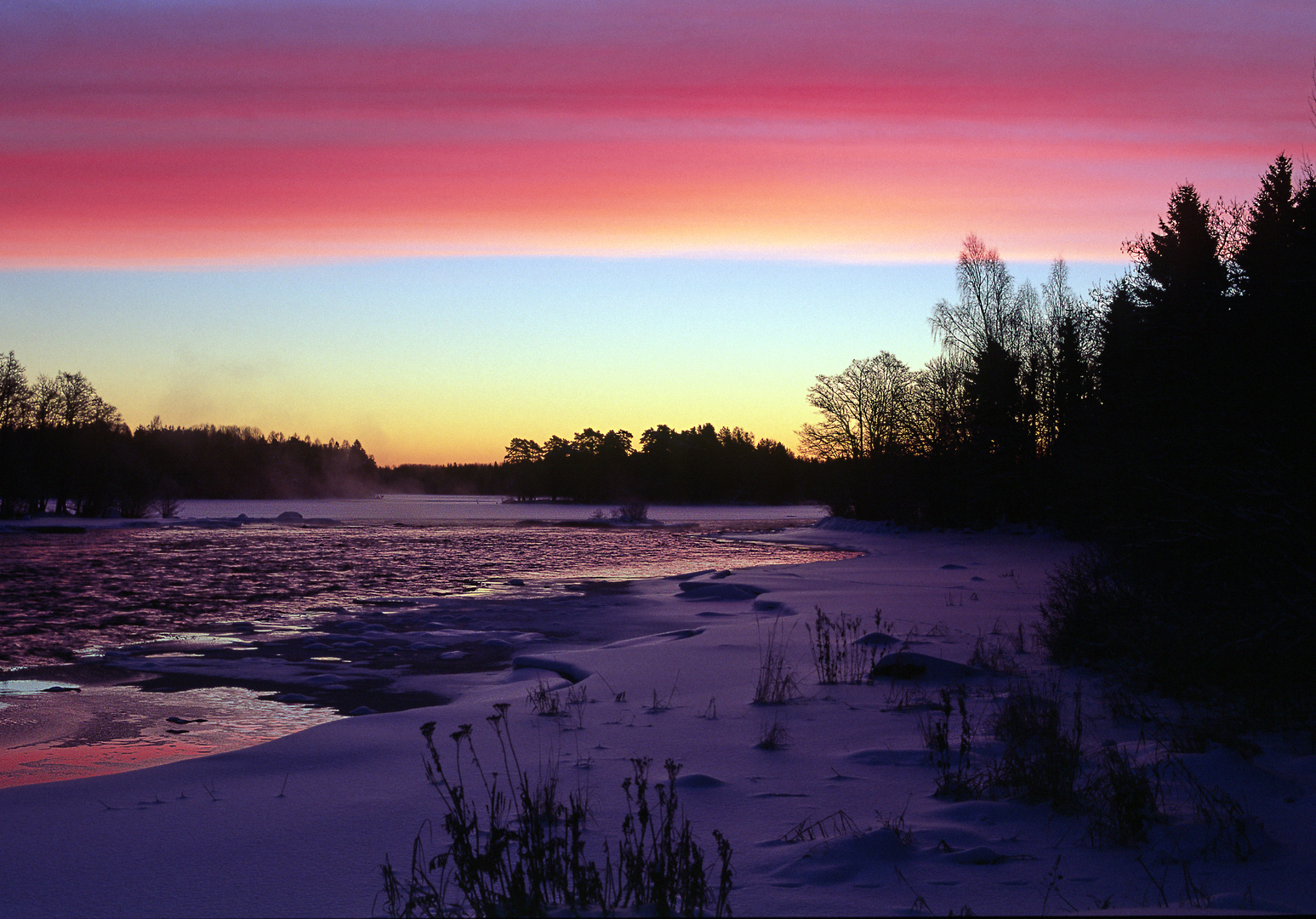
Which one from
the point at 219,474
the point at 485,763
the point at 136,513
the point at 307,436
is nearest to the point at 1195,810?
the point at 485,763

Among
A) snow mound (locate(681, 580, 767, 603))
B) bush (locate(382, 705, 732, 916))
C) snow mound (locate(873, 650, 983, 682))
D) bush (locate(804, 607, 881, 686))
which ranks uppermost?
bush (locate(382, 705, 732, 916))

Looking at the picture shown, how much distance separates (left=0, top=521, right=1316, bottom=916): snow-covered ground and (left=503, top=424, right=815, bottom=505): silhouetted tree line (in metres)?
99.9

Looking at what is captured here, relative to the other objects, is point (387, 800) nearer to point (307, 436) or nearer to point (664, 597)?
point (664, 597)

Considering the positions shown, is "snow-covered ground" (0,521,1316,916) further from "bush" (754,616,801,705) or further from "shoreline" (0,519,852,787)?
"shoreline" (0,519,852,787)

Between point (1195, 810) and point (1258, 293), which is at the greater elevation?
point (1258, 293)

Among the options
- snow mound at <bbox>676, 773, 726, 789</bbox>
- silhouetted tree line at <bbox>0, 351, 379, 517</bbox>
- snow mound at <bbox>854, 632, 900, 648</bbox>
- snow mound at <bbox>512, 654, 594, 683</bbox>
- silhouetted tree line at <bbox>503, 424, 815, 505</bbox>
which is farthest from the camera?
silhouetted tree line at <bbox>503, 424, 815, 505</bbox>

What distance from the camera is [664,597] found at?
17172 millimetres

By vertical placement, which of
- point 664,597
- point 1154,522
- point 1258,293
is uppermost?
point 1258,293

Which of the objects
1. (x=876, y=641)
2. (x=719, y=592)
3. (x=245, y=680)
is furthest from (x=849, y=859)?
(x=719, y=592)

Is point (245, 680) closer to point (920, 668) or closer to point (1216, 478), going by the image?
point (920, 668)

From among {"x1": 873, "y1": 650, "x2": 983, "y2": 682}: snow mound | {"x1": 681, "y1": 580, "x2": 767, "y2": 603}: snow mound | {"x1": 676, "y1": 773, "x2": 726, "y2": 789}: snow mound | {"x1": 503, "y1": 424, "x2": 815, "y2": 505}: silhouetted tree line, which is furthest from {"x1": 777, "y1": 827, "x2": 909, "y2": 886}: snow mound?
{"x1": 503, "y1": 424, "x2": 815, "y2": 505}: silhouetted tree line

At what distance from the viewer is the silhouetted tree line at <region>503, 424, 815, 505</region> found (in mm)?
108938

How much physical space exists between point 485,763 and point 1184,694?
18.7 feet

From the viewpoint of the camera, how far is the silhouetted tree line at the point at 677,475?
10894cm
